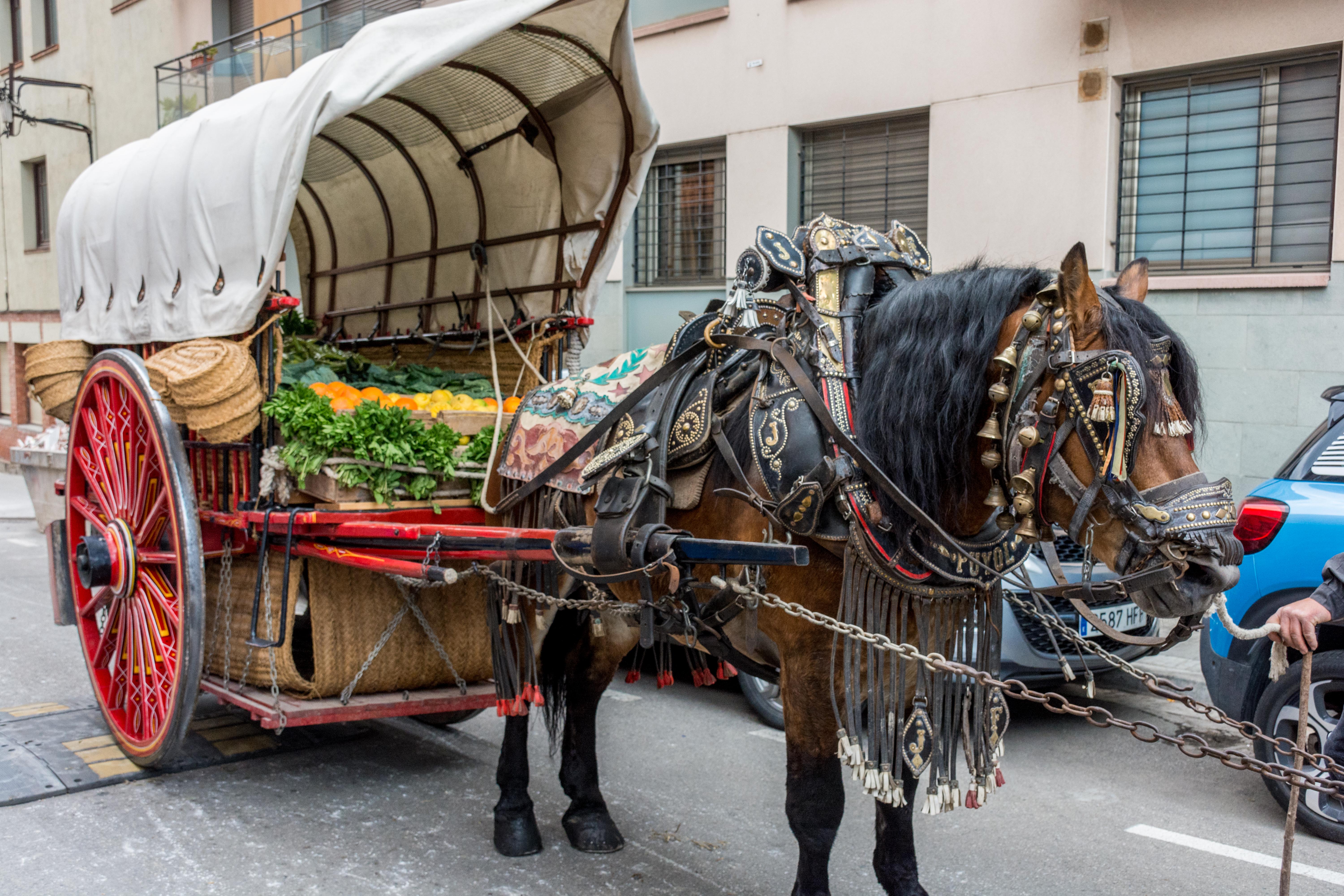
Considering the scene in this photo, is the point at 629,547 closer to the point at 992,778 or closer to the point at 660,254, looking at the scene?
the point at 992,778

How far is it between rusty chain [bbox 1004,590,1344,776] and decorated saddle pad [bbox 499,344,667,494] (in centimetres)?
143

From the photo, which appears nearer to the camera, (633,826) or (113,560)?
(633,826)

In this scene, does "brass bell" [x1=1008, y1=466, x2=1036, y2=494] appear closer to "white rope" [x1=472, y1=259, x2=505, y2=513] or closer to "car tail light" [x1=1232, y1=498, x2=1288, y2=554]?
"white rope" [x1=472, y1=259, x2=505, y2=513]

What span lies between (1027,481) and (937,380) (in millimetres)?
346

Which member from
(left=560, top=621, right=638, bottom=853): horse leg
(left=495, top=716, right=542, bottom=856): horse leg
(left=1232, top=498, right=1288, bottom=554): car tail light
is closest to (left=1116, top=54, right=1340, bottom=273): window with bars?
(left=1232, top=498, right=1288, bottom=554): car tail light

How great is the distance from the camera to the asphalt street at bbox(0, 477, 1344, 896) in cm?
374

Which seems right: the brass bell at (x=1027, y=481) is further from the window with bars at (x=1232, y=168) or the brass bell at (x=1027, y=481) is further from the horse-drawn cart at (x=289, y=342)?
the window with bars at (x=1232, y=168)

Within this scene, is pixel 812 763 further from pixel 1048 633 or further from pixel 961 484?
pixel 1048 633

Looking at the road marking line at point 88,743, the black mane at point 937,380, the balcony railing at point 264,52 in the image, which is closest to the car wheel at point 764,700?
the road marking line at point 88,743

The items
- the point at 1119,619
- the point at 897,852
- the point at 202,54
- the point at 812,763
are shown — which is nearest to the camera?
the point at 812,763

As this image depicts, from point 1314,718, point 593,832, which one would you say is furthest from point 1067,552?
point 593,832

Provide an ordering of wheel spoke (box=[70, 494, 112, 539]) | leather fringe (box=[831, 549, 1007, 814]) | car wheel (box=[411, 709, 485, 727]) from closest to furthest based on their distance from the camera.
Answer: leather fringe (box=[831, 549, 1007, 814]), wheel spoke (box=[70, 494, 112, 539]), car wheel (box=[411, 709, 485, 727])

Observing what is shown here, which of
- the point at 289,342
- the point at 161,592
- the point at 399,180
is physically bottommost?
the point at 161,592

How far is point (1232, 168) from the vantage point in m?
7.83
